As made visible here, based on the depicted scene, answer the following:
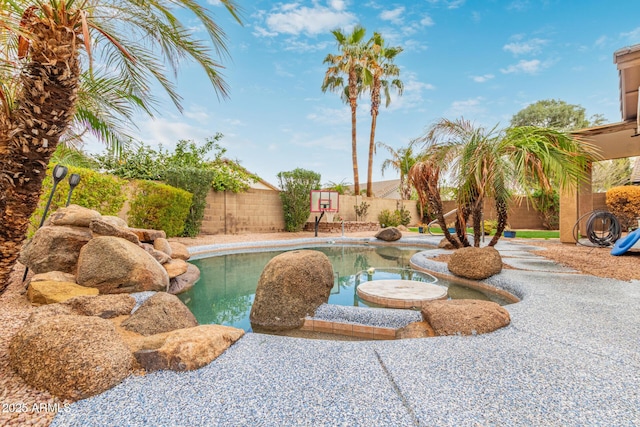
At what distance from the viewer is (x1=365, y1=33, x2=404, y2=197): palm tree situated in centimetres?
1648

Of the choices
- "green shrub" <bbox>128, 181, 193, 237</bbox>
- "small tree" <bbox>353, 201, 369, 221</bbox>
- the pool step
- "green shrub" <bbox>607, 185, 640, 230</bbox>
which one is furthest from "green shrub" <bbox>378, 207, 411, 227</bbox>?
the pool step

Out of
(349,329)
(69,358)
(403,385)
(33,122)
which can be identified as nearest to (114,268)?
(33,122)

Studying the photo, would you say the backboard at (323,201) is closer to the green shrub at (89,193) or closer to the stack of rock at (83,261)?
the green shrub at (89,193)

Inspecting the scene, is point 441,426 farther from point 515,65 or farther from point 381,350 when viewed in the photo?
point 515,65

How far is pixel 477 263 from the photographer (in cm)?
479

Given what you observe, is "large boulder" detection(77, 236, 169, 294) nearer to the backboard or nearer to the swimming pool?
the swimming pool

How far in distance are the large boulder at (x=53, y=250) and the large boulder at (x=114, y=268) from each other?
39 cm

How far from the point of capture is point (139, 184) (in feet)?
28.6

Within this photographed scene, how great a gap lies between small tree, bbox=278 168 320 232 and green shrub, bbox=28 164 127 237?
6.66 metres

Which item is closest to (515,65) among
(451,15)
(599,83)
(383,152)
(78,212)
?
(599,83)

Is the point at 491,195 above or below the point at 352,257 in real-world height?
above

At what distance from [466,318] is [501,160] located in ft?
12.3

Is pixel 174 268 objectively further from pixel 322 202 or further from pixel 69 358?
pixel 322 202

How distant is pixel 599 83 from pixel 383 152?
11194mm
